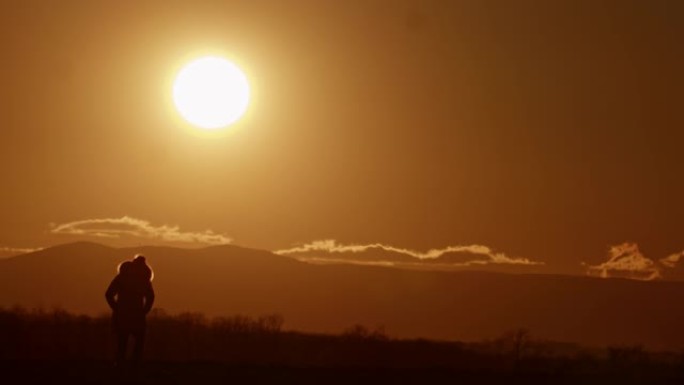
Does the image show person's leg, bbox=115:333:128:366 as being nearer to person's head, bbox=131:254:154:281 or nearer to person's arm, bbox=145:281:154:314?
person's arm, bbox=145:281:154:314

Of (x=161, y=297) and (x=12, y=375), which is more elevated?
(x=161, y=297)

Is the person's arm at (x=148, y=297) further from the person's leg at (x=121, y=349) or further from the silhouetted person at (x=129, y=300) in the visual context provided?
the person's leg at (x=121, y=349)

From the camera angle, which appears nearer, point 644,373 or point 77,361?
point 77,361

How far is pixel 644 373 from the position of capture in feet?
112

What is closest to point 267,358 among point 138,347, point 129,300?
point 138,347

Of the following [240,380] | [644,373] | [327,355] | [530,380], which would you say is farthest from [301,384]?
[327,355]

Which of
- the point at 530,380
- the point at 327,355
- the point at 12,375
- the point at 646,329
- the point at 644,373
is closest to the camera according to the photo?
the point at 12,375

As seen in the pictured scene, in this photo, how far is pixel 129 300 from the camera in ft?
92.8

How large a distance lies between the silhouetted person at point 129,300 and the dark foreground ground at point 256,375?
0.73m

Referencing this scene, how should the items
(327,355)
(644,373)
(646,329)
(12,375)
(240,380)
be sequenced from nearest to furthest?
(12,375), (240,380), (644,373), (327,355), (646,329)

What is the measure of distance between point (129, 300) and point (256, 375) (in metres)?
2.85

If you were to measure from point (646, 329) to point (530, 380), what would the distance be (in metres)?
159

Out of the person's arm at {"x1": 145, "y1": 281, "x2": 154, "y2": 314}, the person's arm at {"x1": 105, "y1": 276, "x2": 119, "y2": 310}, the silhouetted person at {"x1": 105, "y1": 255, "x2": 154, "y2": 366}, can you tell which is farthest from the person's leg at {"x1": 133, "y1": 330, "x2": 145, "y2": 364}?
the person's arm at {"x1": 105, "y1": 276, "x2": 119, "y2": 310}

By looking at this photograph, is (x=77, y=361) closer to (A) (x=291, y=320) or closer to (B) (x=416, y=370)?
(B) (x=416, y=370)
